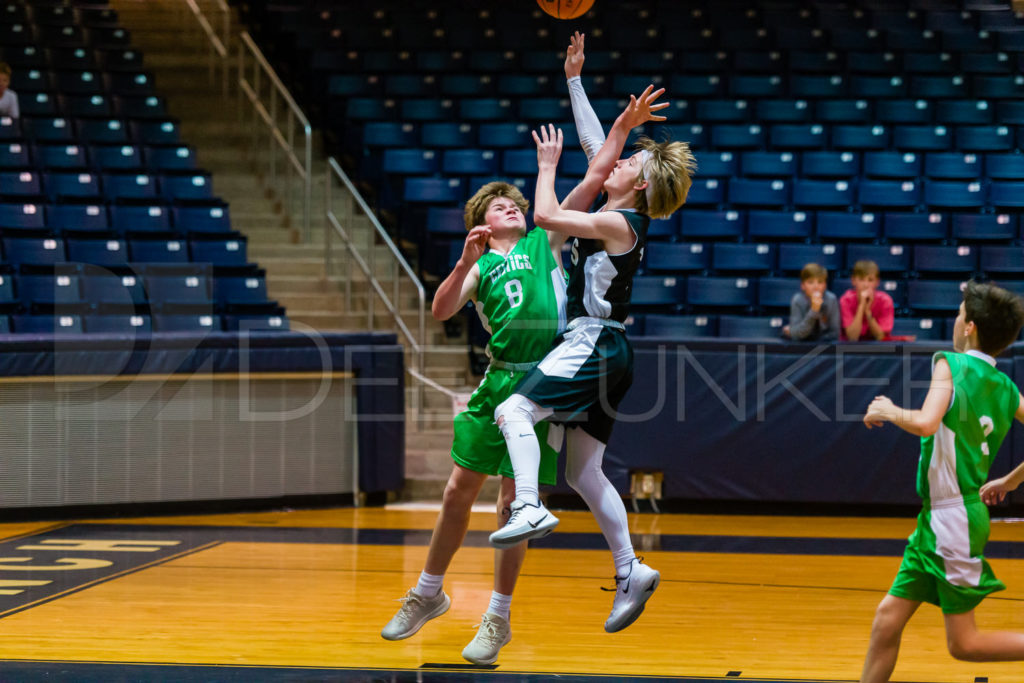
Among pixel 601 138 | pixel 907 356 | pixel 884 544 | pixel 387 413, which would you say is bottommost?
pixel 884 544

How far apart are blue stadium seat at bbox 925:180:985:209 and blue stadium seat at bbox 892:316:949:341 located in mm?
1898

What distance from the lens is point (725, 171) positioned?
455 inches

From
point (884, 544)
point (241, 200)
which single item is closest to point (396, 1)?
point (241, 200)

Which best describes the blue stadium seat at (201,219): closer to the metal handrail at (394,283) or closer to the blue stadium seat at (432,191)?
the metal handrail at (394,283)

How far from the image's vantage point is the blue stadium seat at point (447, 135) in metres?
12.1

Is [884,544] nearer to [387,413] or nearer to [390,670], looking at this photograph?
[387,413]

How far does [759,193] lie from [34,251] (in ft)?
22.0

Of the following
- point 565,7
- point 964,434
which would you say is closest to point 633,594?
point 964,434

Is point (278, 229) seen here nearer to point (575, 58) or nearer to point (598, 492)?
point (575, 58)

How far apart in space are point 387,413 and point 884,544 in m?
3.66

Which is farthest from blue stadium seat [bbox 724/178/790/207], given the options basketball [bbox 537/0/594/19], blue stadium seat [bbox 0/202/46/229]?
blue stadium seat [bbox 0/202/46/229]

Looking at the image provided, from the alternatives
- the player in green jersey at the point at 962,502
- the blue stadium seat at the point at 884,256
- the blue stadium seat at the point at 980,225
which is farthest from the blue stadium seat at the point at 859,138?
the player in green jersey at the point at 962,502

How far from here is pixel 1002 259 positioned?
34.7ft

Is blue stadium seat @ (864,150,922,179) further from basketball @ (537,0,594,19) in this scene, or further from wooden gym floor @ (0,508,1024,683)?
basketball @ (537,0,594,19)
